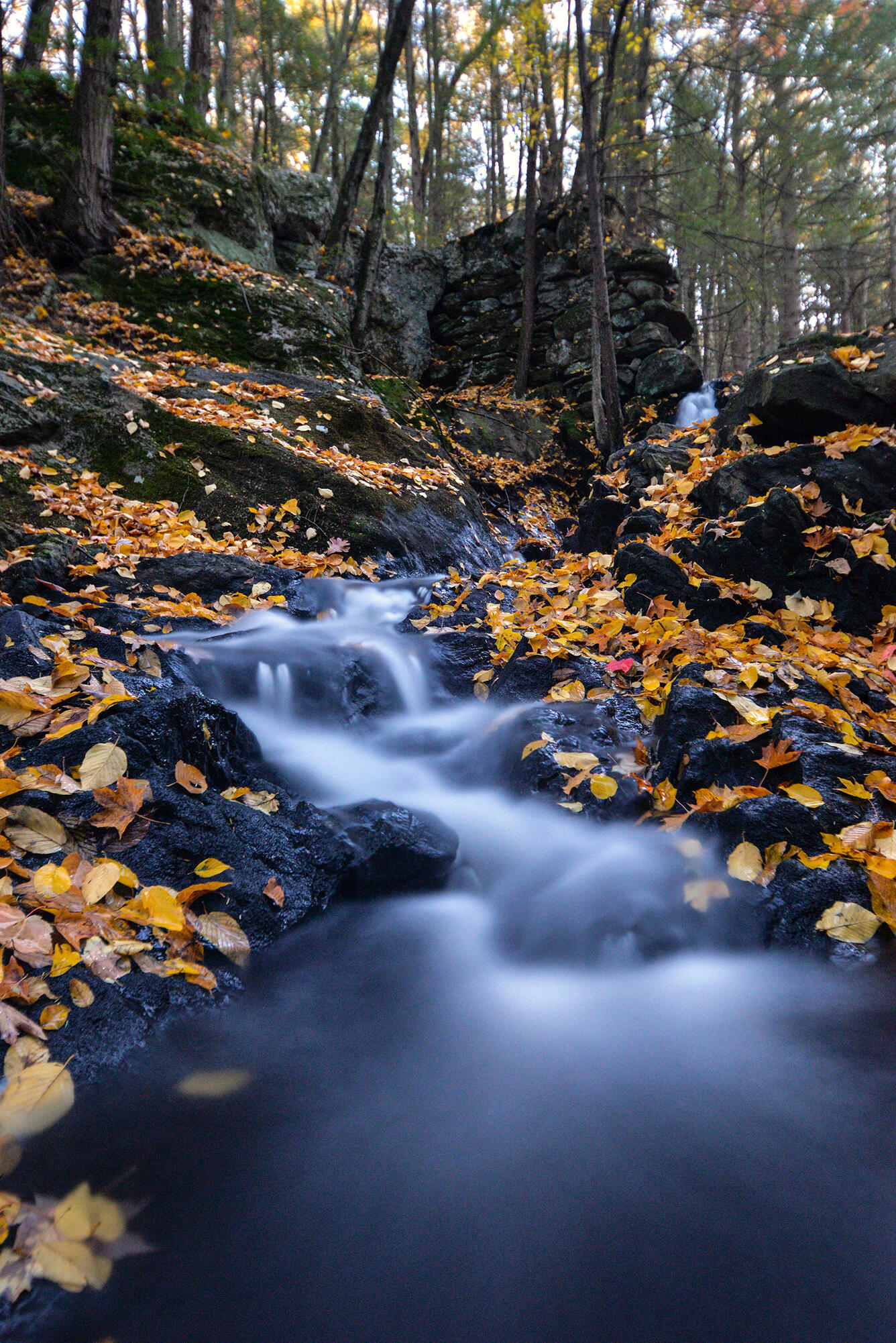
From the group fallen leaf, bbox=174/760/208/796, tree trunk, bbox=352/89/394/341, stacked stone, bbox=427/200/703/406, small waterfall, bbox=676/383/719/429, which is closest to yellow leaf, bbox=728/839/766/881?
fallen leaf, bbox=174/760/208/796

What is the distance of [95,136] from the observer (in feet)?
25.3

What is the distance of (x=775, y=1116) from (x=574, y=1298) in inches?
26.0

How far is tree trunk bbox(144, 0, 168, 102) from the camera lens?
7832mm

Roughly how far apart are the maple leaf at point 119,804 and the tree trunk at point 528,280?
11876mm

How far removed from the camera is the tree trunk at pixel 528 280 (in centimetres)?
1214

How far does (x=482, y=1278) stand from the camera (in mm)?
1184

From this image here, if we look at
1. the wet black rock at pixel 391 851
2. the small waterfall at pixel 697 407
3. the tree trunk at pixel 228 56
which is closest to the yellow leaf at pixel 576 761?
the wet black rock at pixel 391 851

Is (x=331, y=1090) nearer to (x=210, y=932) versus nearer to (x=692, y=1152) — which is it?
(x=210, y=932)

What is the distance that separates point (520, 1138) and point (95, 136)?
1068 centimetres

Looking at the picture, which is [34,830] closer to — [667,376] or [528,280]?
[667,376]

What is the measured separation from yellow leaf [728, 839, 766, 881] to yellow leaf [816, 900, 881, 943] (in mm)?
230

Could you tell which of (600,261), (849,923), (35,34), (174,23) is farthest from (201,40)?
(849,923)

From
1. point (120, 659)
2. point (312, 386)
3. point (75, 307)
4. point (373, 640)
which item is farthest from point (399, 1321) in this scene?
point (75, 307)

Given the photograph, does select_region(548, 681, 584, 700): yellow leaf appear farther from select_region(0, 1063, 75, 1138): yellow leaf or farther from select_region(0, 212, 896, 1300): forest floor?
select_region(0, 1063, 75, 1138): yellow leaf
